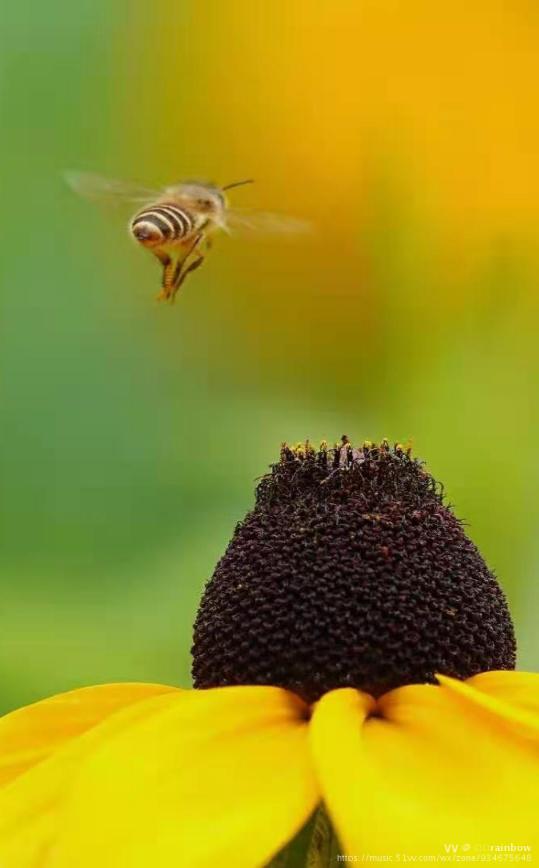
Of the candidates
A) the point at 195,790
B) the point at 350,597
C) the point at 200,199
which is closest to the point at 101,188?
the point at 200,199

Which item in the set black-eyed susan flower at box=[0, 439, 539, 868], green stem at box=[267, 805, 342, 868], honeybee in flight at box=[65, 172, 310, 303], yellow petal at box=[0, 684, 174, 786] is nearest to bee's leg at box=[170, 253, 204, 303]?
honeybee in flight at box=[65, 172, 310, 303]

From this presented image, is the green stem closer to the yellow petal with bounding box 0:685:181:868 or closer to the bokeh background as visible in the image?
the yellow petal with bounding box 0:685:181:868

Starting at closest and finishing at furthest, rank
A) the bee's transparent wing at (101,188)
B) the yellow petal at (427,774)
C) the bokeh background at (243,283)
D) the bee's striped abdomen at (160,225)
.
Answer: the yellow petal at (427,774) → the bee's striped abdomen at (160,225) → the bee's transparent wing at (101,188) → the bokeh background at (243,283)

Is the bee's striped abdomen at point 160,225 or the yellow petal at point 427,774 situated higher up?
the bee's striped abdomen at point 160,225

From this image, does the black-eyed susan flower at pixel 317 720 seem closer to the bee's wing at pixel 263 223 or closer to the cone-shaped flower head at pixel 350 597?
the cone-shaped flower head at pixel 350 597

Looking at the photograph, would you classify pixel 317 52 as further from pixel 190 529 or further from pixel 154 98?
pixel 190 529

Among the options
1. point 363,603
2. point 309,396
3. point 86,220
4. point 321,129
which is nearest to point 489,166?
point 321,129

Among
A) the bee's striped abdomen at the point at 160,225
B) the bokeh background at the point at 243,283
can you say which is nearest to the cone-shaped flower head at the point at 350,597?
the bee's striped abdomen at the point at 160,225

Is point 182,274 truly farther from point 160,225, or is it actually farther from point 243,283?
point 243,283
